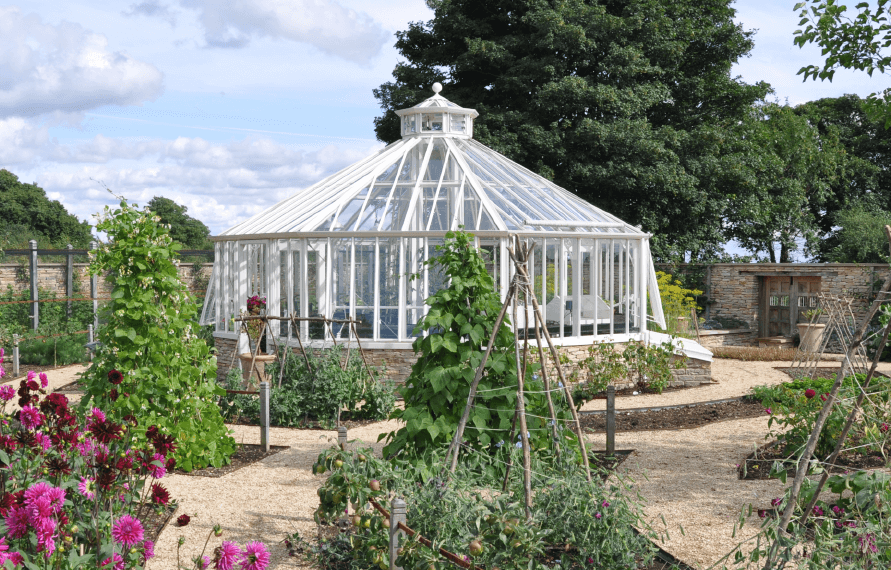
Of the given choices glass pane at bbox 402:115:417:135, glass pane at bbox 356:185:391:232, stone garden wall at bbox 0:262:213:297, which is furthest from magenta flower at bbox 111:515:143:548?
stone garden wall at bbox 0:262:213:297

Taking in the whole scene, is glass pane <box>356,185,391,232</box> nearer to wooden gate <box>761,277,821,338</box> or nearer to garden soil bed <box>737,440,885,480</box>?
garden soil bed <box>737,440,885,480</box>

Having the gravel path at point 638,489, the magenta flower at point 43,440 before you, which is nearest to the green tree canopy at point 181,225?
the gravel path at point 638,489

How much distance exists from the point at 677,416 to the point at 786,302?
34.8 feet

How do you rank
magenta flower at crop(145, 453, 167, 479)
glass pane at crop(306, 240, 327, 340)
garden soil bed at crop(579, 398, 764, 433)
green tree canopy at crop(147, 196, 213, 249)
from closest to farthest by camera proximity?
1. magenta flower at crop(145, 453, 167, 479)
2. garden soil bed at crop(579, 398, 764, 433)
3. glass pane at crop(306, 240, 327, 340)
4. green tree canopy at crop(147, 196, 213, 249)

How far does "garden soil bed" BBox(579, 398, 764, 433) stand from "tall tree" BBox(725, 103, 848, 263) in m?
10.7

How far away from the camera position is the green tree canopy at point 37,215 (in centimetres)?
3041

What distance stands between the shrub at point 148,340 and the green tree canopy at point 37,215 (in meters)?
26.0

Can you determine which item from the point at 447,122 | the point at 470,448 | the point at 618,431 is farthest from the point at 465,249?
the point at 447,122

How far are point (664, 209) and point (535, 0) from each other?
606cm

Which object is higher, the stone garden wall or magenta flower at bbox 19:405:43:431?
the stone garden wall

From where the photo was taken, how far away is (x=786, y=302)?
1861 cm

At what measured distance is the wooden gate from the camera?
18234 millimetres

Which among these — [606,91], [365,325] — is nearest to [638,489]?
[365,325]

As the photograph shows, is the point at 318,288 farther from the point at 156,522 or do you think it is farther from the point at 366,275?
the point at 156,522
